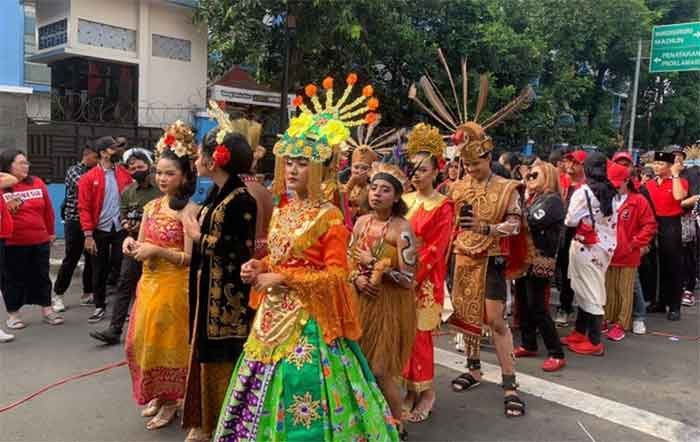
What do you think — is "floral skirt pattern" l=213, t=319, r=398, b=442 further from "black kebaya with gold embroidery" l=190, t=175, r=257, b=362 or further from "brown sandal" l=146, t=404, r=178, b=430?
"brown sandal" l=146, t=404, r=178, b=430

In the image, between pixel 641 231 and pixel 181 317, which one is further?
pixel 641 231

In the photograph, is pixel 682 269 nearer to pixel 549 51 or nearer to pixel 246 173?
pixel 246 173

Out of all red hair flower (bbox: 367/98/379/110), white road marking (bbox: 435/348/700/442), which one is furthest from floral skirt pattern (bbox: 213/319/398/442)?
white road marking (bbox: 435/348/700/442)

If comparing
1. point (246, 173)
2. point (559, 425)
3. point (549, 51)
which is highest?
point (549, 51)

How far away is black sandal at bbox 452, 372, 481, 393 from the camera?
4680 millimetres

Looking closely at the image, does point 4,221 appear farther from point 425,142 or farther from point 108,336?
point 425,142

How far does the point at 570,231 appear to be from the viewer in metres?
6.71

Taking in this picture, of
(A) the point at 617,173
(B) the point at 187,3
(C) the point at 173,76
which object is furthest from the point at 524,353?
(B) the point at 187,3

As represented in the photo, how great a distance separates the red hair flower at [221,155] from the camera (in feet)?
11.0

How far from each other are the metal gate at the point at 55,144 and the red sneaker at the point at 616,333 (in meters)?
8.93

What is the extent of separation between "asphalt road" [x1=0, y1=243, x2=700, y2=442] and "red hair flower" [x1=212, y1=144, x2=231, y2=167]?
1.74 metres

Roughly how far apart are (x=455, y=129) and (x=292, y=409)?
261cm

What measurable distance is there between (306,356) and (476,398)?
2.11 meters

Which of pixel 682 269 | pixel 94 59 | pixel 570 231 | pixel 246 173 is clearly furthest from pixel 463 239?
pixel 94 59
